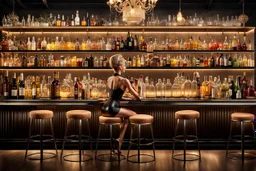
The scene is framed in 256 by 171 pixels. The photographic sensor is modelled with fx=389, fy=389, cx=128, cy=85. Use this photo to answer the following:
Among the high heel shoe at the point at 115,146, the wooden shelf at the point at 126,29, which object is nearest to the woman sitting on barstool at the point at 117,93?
the high heel shoe at the point at 115,146

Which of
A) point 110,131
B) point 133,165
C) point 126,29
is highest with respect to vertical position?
point 126,29

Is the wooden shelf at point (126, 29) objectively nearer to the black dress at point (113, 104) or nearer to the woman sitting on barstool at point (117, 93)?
the woman sitting on barstool at point (117, 93)

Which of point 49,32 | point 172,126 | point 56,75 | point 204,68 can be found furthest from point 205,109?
point 49,32

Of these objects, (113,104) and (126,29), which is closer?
(113,104)

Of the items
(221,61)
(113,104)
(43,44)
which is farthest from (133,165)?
(43,44)

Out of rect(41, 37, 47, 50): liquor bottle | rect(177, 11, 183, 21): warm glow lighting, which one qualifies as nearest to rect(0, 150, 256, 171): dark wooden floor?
rect(41, 37, 47, 50): liquor bottle

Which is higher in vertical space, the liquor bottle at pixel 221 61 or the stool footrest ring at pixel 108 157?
the liquor bottle at pixel 221 61

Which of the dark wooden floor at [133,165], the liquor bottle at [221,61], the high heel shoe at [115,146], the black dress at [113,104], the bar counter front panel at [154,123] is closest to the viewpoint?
the dark wooden floor at [133,165]

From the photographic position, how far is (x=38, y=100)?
664 cm

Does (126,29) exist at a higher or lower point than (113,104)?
higher

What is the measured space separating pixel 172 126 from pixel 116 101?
5.03 feet

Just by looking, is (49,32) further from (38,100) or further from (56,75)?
(38,100)

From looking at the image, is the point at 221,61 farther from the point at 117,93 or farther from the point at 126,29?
the point at 117,93

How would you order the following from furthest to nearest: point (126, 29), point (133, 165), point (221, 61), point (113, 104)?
point (126, 29)
point (221, 61)
point (113, 104)
point (133, 165)
